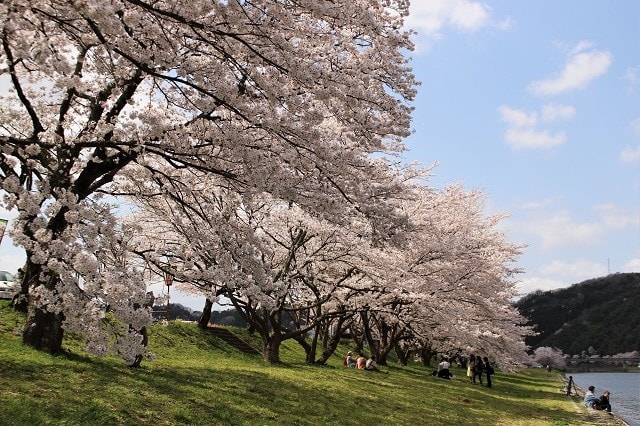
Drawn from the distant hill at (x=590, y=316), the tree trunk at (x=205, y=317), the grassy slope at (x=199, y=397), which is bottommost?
the grassy slope at (x=199, y=397)

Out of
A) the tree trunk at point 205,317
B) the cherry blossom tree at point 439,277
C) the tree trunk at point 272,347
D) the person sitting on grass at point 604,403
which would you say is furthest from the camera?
the tree trunk at point 205,317

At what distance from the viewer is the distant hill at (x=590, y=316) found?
129625mm

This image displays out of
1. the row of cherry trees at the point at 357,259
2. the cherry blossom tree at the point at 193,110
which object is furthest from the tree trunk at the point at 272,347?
the cherry blossom tree at the point at 193,110

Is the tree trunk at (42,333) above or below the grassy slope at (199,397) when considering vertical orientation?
above

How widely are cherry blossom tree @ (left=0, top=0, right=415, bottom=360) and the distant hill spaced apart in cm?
12305

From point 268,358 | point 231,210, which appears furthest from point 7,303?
point 231,210

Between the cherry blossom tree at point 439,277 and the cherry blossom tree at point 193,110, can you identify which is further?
the cherry blossom tree at point 439,277

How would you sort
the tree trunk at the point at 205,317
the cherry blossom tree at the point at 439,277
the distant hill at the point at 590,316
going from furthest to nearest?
the distant hill at the point at 590,316
the tree trunk at the point at 205,317
the cherry blossom tree at the point at 439,277

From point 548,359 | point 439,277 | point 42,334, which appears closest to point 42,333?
point 42,334

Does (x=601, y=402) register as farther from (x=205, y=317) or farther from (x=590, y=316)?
(x=590, y=316)

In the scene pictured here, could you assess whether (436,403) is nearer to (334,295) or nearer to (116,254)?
(334,295)

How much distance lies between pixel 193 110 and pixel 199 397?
583cm

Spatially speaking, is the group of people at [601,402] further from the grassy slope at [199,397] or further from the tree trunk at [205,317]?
the tree trunk at [205,317]

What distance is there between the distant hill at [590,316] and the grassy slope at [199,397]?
374ft
